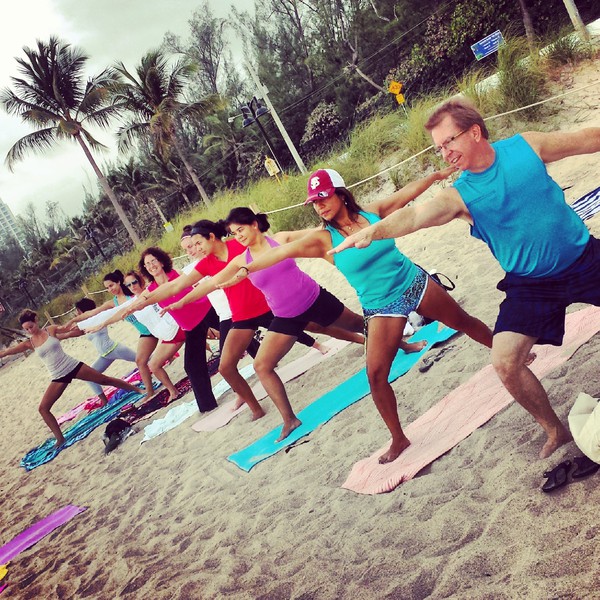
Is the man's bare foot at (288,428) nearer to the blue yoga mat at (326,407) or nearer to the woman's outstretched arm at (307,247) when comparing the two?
the blue yoga mat at (326,407)

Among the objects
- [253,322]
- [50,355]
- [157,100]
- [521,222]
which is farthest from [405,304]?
[157,100]

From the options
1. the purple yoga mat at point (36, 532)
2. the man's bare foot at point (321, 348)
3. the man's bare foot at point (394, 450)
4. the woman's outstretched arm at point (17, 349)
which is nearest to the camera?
the man's bare foot at point (394, 450)

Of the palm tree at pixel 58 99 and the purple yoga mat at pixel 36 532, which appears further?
the palm tree at pixel 58 99

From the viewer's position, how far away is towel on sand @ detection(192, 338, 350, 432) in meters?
5.97

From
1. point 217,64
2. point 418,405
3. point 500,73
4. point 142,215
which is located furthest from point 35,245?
point 418,405

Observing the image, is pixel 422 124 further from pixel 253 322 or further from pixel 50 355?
pixel 50 355

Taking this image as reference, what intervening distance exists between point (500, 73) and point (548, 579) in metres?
9.12

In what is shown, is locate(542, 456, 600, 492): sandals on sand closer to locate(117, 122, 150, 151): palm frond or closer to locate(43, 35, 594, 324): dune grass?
locate(43, 35, 594, 324): dune grass

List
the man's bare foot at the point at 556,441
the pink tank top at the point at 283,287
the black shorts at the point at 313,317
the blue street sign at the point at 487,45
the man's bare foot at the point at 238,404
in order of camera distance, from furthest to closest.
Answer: the blue street sign at the point at 487,45
the man's bare foot at the point at 238,404
the black shorts at the point at 313,317
the pink tank top at the point at 283,287
the man's bare foot at the point at 556,441

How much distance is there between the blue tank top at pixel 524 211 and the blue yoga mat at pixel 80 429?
23.5 ft

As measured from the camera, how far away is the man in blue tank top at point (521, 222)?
92.0 inches

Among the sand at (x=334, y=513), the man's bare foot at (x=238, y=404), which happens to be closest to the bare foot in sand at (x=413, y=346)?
the sand at (x=334, y=513)

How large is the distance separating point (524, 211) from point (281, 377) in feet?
14.2

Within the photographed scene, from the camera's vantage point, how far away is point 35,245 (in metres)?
56.6
